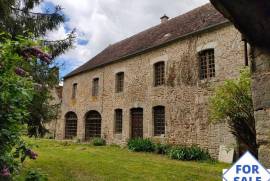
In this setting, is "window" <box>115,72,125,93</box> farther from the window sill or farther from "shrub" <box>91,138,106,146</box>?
the window sill

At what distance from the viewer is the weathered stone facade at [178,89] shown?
11.5 m

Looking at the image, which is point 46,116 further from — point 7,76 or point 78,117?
point 78,117

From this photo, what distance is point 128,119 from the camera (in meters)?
15.8

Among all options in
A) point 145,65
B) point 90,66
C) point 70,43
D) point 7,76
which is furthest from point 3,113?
point 90,66

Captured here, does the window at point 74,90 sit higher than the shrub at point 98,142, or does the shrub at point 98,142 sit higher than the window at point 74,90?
the window at point 74,90

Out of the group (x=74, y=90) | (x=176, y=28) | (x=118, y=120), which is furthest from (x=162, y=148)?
(x=74, y=90)

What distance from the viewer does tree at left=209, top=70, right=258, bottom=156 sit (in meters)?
4.72

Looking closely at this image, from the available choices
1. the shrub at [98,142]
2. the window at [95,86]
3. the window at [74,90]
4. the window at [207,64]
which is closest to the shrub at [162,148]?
the window at [207,64]

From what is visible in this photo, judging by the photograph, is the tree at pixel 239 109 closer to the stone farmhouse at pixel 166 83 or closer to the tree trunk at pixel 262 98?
the tree trunk at pixel 262 98

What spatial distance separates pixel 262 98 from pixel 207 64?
10094 mm

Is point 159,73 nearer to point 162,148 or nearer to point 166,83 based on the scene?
point 166,83

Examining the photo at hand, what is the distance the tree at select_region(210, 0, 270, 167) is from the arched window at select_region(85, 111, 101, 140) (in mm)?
16152

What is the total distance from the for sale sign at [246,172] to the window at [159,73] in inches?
491

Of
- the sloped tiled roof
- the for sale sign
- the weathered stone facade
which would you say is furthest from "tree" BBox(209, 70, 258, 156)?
the sloped tiled roof
